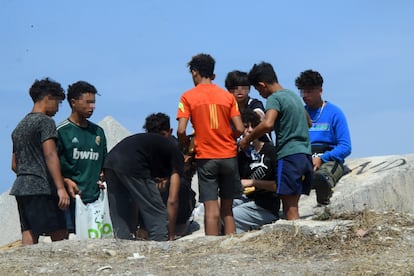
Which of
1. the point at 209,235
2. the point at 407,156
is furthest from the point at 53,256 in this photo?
the point at 407,156

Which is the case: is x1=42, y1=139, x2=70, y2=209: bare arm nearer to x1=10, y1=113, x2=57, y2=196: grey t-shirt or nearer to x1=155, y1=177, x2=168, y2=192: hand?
x1=10, y1=113, x2=57, y2=196: grey t-shirt

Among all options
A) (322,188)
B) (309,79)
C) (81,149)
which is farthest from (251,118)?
(81,149)

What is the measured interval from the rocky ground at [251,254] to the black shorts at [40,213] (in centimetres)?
38

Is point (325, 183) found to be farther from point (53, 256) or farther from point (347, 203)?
point (53, 256)

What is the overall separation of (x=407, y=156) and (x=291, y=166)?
10.1 ft

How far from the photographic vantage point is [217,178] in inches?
298

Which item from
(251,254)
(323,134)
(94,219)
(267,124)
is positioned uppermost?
(267,124)

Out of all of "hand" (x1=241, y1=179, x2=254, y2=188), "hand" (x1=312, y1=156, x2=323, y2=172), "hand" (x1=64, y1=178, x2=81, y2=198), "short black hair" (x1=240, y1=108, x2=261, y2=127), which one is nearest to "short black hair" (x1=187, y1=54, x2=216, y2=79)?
"short black hair" (x1=240, y1=108, x2=261, y2=127)

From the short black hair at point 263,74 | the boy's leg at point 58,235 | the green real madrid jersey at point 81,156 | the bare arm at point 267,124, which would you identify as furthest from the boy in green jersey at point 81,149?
the short black hair at point 263,74

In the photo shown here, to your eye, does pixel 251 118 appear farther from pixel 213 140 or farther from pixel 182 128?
pixel 182 128

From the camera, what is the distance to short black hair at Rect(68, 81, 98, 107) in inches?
295

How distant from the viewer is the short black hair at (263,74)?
7660mm

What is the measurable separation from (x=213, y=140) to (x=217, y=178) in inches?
13.9

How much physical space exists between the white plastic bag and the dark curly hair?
2386 millimetres
